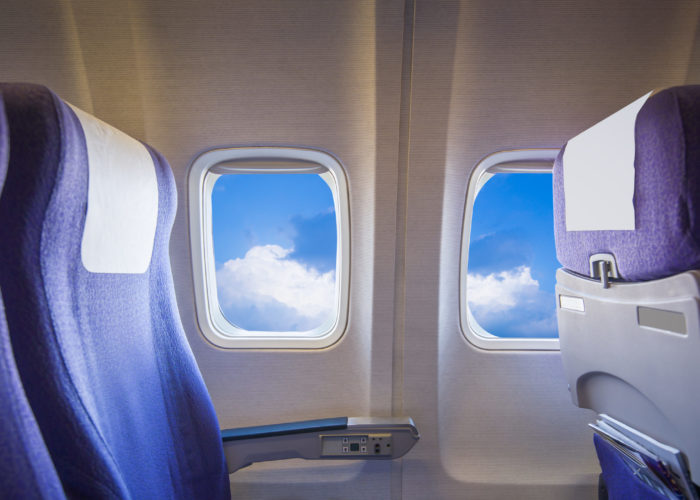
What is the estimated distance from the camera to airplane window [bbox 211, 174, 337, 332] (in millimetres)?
1865

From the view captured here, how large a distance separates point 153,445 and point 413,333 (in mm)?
1108

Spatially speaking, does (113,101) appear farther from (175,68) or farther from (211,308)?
(211,308)

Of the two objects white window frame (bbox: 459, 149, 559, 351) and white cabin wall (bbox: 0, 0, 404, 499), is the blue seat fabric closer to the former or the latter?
white window frame (bbox: 459, 149, 559, 351)

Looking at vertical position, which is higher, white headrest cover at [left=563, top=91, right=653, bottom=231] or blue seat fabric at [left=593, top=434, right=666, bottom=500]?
white headrest cover at [left=563, top=91, right=653, bottom=231]

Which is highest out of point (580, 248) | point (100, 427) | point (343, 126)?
point (343, 126)

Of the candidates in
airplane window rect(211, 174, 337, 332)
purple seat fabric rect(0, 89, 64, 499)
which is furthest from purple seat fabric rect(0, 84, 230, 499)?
airplane window rect(211, 174, 337, 332)

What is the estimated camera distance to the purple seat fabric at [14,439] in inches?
19.1

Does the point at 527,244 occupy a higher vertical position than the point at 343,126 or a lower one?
lower

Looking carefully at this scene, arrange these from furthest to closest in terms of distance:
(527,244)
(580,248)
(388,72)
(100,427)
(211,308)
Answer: (527,244) → (211,308) → (388,72) → (580,248) → (100,427)

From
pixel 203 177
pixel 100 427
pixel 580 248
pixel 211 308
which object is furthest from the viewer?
pixel 211 308

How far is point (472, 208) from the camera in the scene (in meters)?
1.77

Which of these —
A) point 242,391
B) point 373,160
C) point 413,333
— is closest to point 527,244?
point 413,333

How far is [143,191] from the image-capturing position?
91cm

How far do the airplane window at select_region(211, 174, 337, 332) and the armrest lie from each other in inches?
19.1
